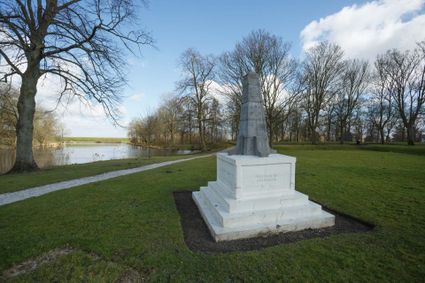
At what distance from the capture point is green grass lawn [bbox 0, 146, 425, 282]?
279 cm

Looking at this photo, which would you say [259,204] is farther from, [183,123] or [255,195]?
[183,123]

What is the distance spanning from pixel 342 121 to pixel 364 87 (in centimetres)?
584

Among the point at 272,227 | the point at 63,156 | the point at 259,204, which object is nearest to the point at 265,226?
the point at 272,227

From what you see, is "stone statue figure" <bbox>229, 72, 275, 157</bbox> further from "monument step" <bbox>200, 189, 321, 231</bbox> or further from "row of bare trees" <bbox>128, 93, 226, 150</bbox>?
"row of bare trees" <bbox>128, 93, 226, 150</bbox>

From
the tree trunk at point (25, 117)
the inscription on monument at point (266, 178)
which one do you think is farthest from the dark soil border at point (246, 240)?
the tree trunk at point (25, 117)

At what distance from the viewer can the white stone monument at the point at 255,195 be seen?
406cm

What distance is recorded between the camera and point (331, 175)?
30.8 ft

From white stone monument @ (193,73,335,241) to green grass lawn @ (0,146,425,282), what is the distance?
23.1 inches

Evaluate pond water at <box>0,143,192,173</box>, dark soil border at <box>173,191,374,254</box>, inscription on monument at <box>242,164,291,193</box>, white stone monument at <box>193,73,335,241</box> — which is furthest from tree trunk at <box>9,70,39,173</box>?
inscription on monument at <box>242,164,291,193</box>

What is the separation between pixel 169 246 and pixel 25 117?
11.2 metres

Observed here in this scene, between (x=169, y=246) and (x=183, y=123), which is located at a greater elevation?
(x=183, y=123)

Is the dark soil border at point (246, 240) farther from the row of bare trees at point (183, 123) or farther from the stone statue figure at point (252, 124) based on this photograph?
the row of bare trees at point (183, 123)

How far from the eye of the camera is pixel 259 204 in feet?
14.3

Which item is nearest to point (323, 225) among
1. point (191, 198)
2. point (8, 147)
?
point (191, 198)
